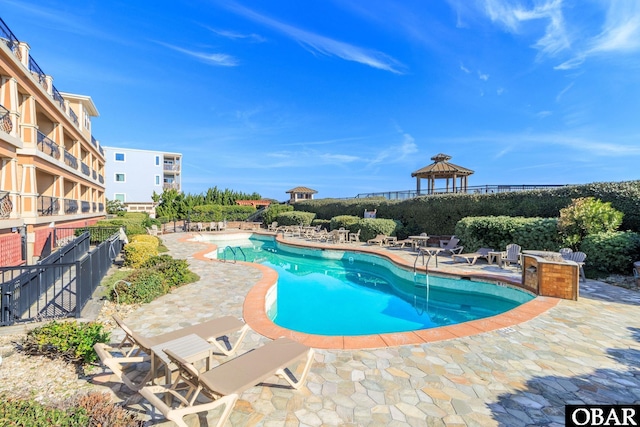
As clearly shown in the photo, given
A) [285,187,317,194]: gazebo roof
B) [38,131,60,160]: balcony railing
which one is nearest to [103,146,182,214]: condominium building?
[285,187,317,194]: gazebo roof

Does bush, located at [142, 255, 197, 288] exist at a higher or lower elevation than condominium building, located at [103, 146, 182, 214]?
lower

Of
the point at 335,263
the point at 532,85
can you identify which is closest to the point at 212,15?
the point at 335,263

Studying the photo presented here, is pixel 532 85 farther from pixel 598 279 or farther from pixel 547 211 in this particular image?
pixel 598 279

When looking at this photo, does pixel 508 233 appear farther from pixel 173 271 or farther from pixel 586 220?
pixel 173 271

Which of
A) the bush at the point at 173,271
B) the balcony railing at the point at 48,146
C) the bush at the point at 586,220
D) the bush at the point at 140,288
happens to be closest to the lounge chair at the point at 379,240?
the bush at the point at 586,220

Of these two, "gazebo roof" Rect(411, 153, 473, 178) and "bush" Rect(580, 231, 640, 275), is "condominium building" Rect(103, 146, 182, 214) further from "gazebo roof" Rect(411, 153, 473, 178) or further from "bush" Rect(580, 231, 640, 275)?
"bush" Rect(580, 231, 640, 275)

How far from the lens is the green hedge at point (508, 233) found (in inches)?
413

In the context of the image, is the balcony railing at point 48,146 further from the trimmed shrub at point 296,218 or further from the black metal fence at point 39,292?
the trimmed shrub at point 296,218

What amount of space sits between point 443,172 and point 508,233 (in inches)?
360

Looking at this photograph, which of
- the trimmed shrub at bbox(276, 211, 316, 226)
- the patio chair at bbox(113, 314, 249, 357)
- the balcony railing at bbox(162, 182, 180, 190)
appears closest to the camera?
the patio chair at bbox(113, 314, 249, 357)

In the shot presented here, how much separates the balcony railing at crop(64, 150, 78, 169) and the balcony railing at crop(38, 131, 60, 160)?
1665 millimetres

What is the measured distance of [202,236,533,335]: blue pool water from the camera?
6.76 meters

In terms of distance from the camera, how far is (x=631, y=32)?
335 inches

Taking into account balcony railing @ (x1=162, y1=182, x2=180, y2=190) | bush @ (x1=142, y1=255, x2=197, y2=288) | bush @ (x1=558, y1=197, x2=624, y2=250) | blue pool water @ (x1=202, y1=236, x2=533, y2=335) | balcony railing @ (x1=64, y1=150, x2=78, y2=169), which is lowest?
blue pool water @ (x1=202, y1=236, x2=533, y2=335)
